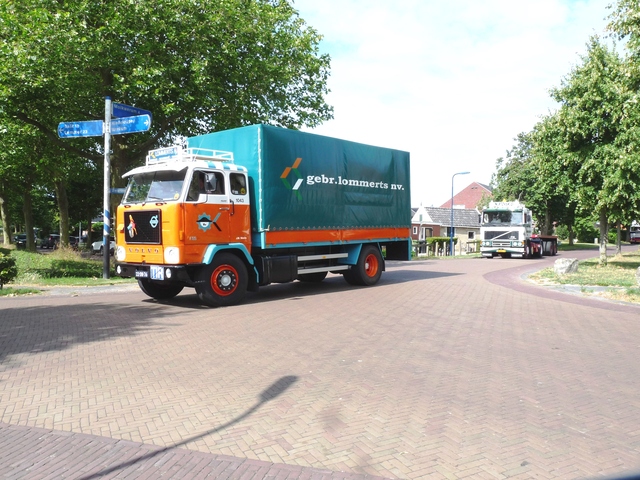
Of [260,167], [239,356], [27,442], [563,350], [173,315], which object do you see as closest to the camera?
[27,442]

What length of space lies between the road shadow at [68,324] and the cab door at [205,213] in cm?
144

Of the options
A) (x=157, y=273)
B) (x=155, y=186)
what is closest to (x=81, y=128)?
(x=155, y=186)

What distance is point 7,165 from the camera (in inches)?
989

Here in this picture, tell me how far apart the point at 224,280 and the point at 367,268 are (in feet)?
17.2

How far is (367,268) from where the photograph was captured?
1520cm

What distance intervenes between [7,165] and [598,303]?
2511cm

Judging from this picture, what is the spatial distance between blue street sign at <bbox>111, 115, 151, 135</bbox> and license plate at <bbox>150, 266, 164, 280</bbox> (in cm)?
516

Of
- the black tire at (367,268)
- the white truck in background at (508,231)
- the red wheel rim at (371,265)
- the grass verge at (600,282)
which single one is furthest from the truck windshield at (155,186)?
the white truck in background at (508,231)

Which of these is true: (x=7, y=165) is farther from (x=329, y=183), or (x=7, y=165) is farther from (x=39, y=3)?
(x=329, y=183)

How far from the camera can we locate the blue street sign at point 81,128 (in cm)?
1499

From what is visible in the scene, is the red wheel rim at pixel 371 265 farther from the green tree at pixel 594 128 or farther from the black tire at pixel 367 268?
the green tree at pixel 594 128

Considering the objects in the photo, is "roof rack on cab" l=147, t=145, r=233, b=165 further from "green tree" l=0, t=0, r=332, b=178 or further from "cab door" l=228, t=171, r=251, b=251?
"green tree" l=0, t=0, r=332, b=178

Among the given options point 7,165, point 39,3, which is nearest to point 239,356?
point 39,3

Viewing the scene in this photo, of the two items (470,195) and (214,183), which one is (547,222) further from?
(214,183)
